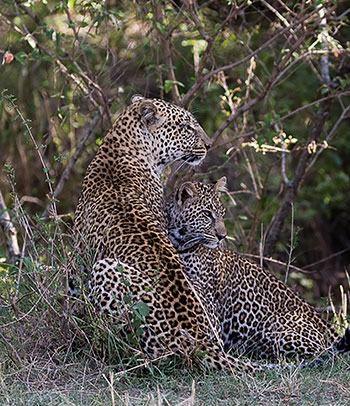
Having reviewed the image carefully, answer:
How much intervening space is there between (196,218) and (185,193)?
0.26 metres

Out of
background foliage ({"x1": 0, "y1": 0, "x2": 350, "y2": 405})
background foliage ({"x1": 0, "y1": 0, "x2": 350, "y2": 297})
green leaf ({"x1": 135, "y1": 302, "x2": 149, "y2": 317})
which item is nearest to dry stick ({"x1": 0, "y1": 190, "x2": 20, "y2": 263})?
background foliage ({"x1": 0, "y1": 0, "x2": 350, "y2": 405})

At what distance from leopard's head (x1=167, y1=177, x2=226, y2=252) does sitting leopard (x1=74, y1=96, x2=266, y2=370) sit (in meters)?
0.19

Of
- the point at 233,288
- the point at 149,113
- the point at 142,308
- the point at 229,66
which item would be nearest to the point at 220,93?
the point at 229,66

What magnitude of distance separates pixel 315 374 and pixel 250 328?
1217 millimetres

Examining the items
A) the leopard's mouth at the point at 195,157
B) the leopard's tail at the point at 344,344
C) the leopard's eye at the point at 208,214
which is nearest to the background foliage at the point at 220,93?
the leopard's mouth at the point at 195,157

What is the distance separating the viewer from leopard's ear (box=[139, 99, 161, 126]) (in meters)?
7.43

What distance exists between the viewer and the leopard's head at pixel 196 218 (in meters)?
7.03

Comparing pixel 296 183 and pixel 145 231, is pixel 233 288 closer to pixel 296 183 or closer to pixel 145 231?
pixel 145 231

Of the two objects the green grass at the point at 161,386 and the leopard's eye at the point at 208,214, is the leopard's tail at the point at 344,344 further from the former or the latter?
the leopard's eye at the point at 208,214

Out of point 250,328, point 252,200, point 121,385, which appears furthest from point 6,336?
point 252,200

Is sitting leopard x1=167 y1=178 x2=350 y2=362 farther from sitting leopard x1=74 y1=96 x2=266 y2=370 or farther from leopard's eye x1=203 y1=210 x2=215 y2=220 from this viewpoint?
sitting leopard x1=74 y1=96 x2=266 y2=370

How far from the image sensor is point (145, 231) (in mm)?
6301

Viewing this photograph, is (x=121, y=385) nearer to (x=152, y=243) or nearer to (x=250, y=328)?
(x=152, y=243)

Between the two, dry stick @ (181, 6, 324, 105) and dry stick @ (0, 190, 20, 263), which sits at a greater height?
dry stick @ (181, 6, 324, 105)
